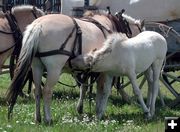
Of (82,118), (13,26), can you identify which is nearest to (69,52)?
(82,118)

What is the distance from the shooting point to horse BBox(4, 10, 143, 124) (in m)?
6.99

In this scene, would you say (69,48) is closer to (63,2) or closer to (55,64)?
(55,64)

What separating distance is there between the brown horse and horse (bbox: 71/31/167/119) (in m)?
1.85

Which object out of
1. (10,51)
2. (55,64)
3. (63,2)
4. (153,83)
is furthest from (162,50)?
(63,2)

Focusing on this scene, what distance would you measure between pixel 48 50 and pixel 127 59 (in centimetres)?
124

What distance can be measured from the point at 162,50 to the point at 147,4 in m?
2.06

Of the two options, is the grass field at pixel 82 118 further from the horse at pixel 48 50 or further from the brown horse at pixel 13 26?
the brown horse at pixel 13 26

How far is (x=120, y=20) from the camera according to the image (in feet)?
29.5

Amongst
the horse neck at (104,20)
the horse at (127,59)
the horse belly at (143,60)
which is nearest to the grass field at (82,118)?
the horse at (127,59)

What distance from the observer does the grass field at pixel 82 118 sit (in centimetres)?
671

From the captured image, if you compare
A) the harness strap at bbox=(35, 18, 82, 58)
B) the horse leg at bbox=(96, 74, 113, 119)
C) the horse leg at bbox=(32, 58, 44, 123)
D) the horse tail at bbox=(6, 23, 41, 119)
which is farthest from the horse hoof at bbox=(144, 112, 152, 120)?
the horse tail at bbox=(6, 23, 41, 119)

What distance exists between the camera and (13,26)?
9188 millimetres

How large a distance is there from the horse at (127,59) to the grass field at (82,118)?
31 centimetres

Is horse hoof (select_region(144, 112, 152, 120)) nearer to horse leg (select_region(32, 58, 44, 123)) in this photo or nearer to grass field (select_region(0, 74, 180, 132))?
grass field (select_region(0, 74, 180, 132))
